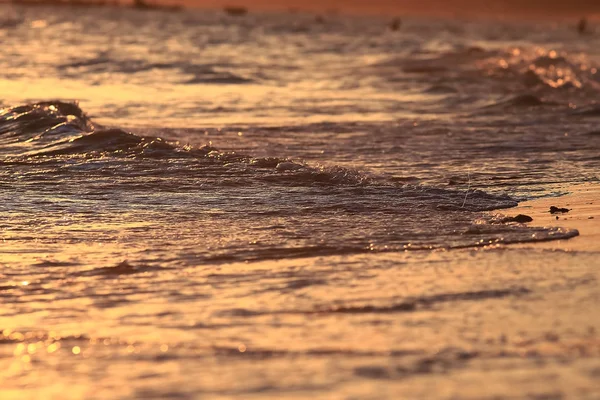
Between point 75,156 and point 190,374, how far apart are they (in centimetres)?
715

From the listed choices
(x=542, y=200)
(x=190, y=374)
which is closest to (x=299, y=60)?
(x=542, y=200)

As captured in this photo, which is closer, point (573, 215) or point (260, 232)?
point (260, 232)

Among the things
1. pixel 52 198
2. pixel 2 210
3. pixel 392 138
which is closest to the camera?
pixel 2 210

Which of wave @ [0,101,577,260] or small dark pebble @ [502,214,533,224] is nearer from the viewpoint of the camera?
wave @ [0,101,577,260]

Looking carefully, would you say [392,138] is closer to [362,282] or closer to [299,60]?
[362,282]

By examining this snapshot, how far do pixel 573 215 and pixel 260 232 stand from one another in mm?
2314

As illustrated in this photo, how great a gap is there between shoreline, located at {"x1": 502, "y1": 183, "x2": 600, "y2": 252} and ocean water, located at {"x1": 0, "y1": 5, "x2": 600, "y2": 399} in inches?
6.3

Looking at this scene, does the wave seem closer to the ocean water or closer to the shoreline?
the ocean water

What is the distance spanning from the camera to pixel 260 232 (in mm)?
7668

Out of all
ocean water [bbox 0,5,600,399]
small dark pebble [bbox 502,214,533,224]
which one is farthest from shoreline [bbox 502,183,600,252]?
ocean water [bbox 0,5,600,399]

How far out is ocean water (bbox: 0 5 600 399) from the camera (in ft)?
16.0

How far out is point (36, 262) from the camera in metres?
6.78

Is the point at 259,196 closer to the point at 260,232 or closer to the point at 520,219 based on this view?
the point at 260,232

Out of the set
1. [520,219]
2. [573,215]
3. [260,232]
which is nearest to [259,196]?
[260,232]
